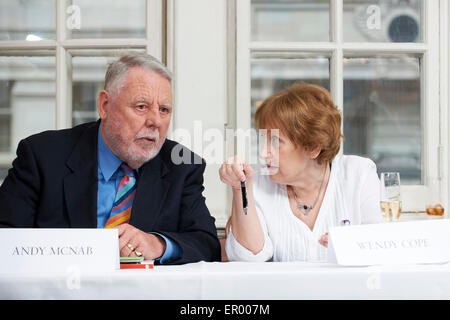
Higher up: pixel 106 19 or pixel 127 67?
pixel 106 19

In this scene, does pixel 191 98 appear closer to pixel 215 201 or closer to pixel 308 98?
pixel 215 201

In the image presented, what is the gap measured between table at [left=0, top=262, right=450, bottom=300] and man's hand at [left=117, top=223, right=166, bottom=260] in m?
0.30

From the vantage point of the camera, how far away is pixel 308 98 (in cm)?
152

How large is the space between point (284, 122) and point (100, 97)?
0.59 meters

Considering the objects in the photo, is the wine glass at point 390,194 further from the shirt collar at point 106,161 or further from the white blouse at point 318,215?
the shirt collar at point 106,161

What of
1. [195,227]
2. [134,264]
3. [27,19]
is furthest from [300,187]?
[27,19]

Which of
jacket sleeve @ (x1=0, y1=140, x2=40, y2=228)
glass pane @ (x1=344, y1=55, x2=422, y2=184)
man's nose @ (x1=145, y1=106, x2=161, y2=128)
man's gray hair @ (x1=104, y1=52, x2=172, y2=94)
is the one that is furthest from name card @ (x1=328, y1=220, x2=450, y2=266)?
glass pane @ (x1=344, y1=55, x2=422, y2=184)

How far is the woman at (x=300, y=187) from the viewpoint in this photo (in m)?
1.42

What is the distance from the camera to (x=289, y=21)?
23.1 ft

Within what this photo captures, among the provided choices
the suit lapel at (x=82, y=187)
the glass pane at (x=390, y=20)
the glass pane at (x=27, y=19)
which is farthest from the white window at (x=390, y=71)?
the glass pane at (x=27, y=19)

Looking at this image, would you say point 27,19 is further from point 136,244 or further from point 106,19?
point 136,244

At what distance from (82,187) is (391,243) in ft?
2.90
